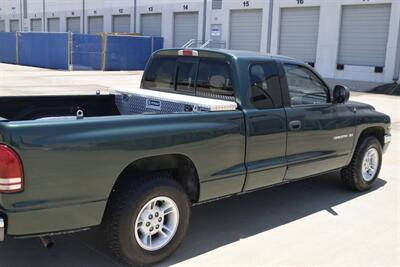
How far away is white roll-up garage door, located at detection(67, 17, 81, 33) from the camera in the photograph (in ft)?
162

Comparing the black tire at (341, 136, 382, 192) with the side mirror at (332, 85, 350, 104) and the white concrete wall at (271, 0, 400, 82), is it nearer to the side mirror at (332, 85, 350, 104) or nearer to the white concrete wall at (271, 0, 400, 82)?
the side mirror at (332, 85, 350, 104)

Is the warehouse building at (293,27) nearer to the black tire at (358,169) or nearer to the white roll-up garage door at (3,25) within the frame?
the black tire at (358,169)

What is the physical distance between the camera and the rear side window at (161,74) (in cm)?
528

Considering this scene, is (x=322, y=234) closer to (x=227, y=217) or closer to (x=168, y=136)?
(x=227, y=217)

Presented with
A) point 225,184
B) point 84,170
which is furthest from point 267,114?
point 84,170

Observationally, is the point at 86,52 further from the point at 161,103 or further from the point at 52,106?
the point at 161,103

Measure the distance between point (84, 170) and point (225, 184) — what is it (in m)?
1.44

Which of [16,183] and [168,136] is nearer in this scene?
[16,183]

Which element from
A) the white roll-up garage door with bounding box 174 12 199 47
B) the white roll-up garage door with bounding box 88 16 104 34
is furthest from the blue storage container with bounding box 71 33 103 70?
the white roll-up garage door with bounding box 88 16 104 34

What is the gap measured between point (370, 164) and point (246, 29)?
26.5 m

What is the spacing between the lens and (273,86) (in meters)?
4.91

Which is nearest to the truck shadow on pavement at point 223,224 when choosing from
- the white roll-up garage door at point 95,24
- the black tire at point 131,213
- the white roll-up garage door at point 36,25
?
the black tire at point 131,213

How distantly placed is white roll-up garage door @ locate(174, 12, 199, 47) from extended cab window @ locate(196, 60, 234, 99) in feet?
102

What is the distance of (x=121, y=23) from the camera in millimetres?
43375
